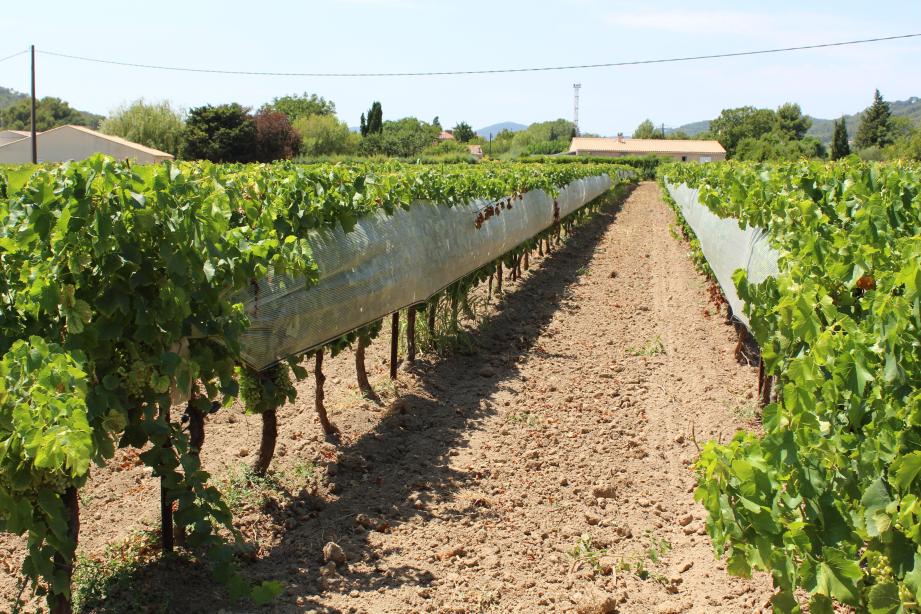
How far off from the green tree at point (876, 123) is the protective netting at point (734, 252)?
10529cm

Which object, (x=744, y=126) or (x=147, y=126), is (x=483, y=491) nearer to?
(x=147, y=126)

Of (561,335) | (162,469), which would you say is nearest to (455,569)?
(162,469)

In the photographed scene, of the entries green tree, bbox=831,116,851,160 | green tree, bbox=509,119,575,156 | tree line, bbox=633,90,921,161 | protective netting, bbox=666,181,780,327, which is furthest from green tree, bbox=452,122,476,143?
protective netting, bbox=666,181,780,327

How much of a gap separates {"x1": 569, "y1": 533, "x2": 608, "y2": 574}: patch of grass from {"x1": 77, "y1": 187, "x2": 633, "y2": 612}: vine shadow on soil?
598 millimetres

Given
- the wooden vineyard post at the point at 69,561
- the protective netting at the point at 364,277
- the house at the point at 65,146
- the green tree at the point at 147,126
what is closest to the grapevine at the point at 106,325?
the wooden vineyard post at the point at 69,561

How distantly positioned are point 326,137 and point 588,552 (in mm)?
85184

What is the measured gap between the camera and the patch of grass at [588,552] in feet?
13.9

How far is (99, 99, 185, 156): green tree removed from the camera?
68.2m

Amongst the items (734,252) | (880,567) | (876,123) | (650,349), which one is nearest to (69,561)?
(880,567)

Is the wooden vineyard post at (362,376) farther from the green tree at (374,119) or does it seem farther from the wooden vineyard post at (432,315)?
the green tree at (374,119)

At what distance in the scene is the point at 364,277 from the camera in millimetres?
5812

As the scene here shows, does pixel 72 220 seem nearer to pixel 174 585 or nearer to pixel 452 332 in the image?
pixel 174 585

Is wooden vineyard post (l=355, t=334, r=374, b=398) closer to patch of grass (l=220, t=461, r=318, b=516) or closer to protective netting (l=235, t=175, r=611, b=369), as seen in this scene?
protective netting (l=235, t=175, r=611, b=369)

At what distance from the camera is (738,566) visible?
271 cm
